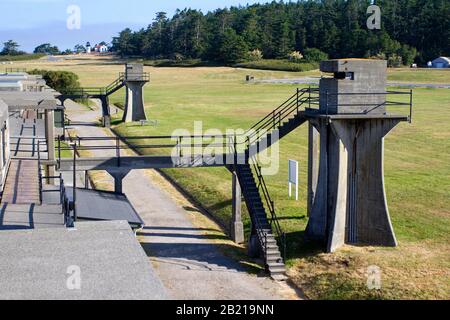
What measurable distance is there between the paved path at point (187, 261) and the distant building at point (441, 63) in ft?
381

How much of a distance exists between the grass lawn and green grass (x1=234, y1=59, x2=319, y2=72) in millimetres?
51161

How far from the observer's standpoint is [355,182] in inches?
1051

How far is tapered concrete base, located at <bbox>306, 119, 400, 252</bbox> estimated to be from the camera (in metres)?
26.1

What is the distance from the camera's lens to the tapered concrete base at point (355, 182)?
26078 millimetres

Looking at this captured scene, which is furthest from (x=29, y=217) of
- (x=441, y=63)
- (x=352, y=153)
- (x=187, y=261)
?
(x=441, y=63)

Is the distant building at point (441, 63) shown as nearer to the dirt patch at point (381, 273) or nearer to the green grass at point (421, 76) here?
the green grass at point (421, 76)

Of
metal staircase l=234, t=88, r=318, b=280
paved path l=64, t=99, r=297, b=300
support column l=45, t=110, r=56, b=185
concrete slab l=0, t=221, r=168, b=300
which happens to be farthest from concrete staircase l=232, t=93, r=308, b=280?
concrete slab l=0, t=221, r=168, b=300

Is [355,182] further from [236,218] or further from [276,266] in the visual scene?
[236,218]

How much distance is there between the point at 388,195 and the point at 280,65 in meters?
109

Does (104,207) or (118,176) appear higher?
(118,176)

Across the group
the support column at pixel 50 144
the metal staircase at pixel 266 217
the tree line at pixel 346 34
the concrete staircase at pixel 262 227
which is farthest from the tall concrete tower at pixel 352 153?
the tree line at pixel 346 34

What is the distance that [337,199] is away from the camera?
2628cm
